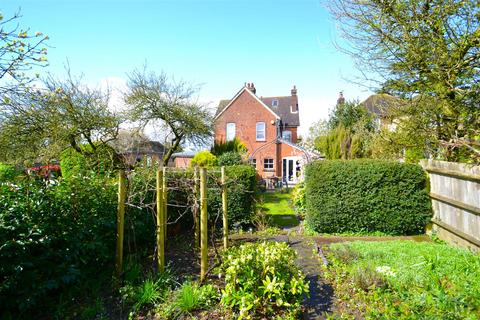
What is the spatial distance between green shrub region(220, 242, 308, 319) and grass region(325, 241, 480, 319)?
2.30 ft

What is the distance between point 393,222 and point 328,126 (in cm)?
2149

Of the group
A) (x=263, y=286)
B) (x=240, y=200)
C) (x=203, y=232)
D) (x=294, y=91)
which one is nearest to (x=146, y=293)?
(x=203, y=232)

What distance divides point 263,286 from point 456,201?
5.19 metres

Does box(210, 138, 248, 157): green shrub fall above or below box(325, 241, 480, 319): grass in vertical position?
above

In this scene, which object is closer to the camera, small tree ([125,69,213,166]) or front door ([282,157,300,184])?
small tree ([125,69,213,166])

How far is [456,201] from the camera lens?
20.4ft

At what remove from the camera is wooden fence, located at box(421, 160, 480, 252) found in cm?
555

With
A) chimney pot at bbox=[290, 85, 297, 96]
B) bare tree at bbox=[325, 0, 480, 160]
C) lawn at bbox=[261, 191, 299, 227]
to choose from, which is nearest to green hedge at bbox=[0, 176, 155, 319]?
lawn at bbox=[261, 191, 299, 227]

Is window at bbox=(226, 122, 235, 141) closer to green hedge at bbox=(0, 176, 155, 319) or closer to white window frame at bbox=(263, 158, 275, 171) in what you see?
white window frame at bbox=(263, 158, 275, 171)

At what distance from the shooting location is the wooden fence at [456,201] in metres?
5.55

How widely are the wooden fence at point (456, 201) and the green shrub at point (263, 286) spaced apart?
13.7 ft

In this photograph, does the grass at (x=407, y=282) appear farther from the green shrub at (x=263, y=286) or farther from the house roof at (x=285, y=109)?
the house roof at (x=285, y=109)

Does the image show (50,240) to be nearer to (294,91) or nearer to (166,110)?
(166,110)

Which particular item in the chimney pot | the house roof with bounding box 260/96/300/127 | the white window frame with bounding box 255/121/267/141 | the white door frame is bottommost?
the white door frame
